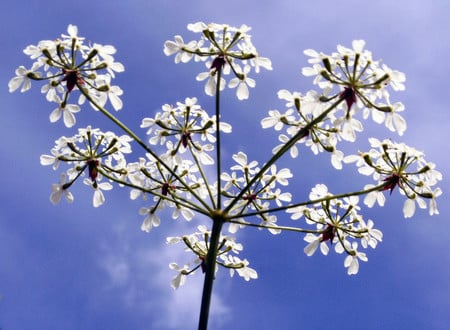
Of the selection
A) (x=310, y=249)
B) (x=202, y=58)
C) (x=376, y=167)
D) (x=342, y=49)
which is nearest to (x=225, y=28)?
(x=202, y=58)

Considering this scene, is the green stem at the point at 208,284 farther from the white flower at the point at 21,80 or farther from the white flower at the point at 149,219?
the white flower at the point at 21,80

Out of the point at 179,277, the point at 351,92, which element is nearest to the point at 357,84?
the point at 351,92

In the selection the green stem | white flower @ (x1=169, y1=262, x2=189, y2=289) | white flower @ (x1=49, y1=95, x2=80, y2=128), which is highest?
white flower @ (x1=49, y1=95, x2=80, y2=128)

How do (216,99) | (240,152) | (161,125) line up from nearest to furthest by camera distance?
(216,99) < (161,125) < (240,152)

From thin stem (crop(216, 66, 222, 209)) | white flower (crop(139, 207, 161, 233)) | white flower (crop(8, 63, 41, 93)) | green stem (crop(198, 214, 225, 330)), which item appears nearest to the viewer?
green stem (crop(198, 214, 225, 330))

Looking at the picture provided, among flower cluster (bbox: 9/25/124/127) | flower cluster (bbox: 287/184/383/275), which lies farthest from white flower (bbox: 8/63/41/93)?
flower cluster (bbox: 287/184/383/275)

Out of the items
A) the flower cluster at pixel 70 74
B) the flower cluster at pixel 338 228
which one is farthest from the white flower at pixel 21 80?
the flower cluster at pixel 338 228

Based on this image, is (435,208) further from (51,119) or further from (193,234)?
(51,119)

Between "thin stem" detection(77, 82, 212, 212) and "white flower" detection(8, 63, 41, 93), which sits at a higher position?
"white flower" detection(8, 63, 41, 93)

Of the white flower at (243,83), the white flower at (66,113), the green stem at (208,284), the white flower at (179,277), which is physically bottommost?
the green stem at (208,284)

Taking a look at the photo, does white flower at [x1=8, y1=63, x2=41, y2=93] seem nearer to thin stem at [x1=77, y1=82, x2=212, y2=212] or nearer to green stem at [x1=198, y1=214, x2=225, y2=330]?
thin stem at [x1=77, y1=82, x2=212, y2=212]

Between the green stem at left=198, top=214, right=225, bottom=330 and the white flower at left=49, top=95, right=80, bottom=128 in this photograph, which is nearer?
the green stem at left=198, top=214, right=225, bottom=330
